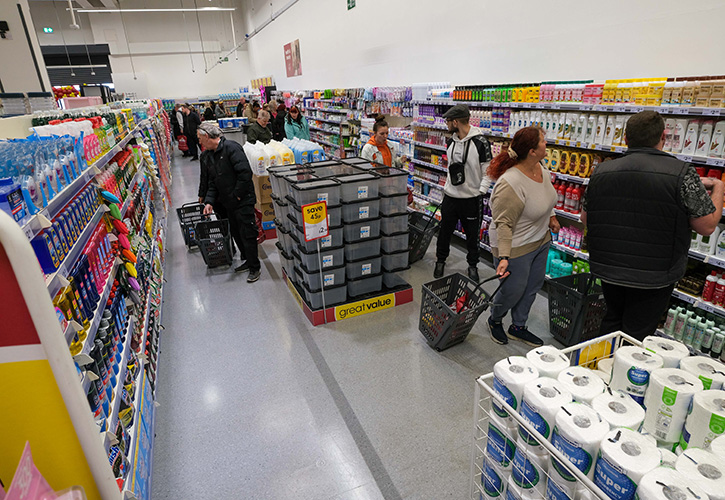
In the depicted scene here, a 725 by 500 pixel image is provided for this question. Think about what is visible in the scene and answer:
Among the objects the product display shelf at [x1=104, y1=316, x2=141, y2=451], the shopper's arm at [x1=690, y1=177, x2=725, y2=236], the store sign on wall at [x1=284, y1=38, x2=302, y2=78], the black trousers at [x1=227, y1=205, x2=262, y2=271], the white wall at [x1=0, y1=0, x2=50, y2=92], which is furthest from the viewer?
the store sign on wall at [x1=284, y1=38, x2=302, y2=78]

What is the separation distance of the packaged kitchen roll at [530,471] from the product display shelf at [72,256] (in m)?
1.79

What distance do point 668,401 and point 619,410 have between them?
6.7 inches

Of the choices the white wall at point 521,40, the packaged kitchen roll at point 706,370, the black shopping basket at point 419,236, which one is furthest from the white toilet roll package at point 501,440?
the white wall at point 521,40

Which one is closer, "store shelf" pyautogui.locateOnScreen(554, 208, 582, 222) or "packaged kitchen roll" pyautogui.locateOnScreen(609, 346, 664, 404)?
"packaged kitchen roll" pyautogui.locateOnScreen(609, 346, 664, 404)

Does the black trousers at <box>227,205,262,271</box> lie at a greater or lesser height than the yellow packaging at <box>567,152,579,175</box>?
lesser

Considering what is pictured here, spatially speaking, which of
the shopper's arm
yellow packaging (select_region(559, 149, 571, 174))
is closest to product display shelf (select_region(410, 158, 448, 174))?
yellow packaging (select_region(559, 149, 571, 174))

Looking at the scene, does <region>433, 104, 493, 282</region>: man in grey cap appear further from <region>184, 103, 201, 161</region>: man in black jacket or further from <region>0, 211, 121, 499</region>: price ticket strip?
<region>184, 103, 201, 161</region>: man in black jacket

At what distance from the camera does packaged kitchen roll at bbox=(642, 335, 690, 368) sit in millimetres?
1553

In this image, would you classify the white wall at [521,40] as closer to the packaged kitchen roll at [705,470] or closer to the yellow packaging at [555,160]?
the yellow packaging at [555,160]

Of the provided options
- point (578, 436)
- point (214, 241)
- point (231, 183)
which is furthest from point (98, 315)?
point (214, 241)

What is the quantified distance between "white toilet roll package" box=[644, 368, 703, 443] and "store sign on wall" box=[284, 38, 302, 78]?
16301 mm

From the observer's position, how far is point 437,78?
734 cm

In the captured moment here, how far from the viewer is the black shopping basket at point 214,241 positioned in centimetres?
573

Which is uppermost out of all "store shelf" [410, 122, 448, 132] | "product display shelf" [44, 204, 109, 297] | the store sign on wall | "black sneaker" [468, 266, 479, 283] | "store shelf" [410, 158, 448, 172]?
the store sign on wall
